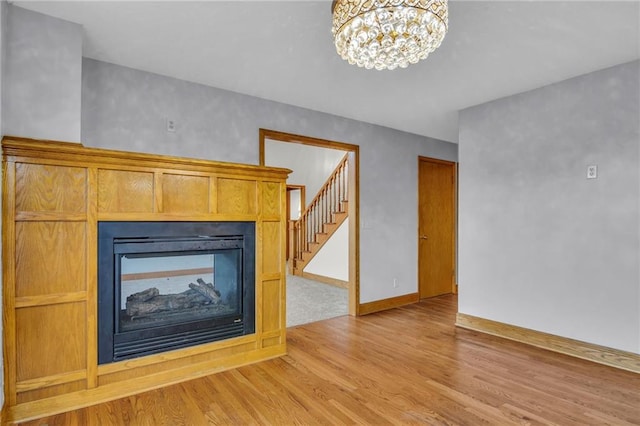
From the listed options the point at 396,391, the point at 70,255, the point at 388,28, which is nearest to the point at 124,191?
the point at 70,255

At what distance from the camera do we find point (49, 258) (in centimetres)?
216

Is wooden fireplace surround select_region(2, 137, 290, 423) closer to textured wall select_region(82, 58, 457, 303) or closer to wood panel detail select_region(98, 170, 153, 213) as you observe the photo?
wood panel detail select_region(98, 170, 153, 213)

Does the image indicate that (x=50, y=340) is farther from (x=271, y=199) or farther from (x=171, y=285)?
(x=271, y=199)

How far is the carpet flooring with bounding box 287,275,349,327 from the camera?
4.41 meters

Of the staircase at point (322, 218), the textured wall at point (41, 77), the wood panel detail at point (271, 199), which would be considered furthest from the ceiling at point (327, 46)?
the staircase at point (322, 218)

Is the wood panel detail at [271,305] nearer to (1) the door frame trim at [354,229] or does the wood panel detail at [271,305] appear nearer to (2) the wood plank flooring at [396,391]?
(2) the wood plank flooring at [396,391]

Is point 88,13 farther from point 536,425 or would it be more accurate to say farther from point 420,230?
point 420,230

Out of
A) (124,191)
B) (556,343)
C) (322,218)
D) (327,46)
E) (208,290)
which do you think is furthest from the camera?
(322,218)

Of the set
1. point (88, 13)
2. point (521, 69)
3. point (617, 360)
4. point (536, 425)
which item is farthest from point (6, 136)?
point (617, 360)

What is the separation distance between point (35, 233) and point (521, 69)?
12.4ft

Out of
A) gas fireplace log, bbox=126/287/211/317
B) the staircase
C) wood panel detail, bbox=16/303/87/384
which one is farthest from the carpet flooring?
wood panel detail, bbox=16/303/87/384

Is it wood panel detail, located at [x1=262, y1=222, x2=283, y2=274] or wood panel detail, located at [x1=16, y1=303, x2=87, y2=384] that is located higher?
wood panel detail, located at [x1=262, y1=222, x2=283, y2=274]

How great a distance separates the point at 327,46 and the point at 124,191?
1770 millimetres

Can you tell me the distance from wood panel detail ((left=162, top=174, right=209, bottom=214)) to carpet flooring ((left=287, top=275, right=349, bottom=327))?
2.00 m
